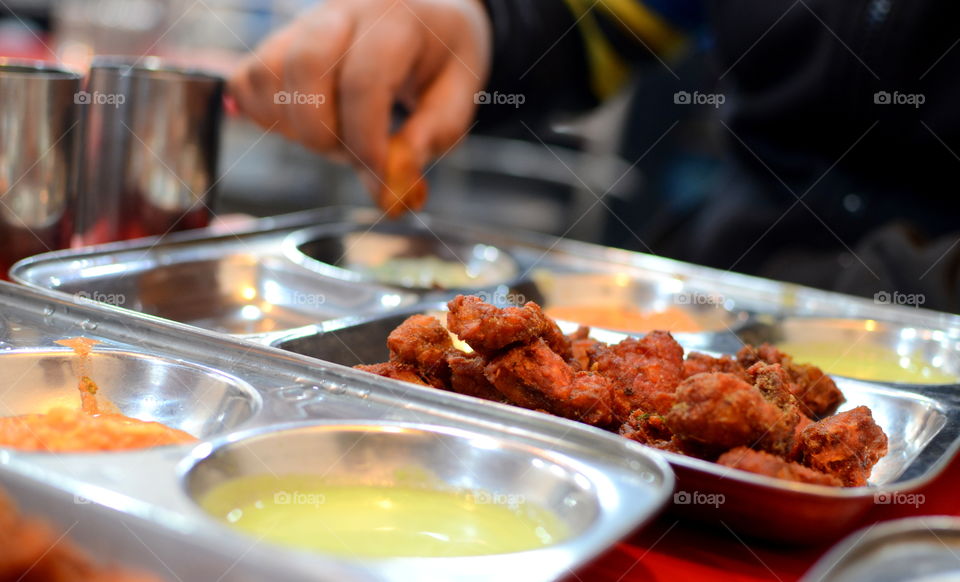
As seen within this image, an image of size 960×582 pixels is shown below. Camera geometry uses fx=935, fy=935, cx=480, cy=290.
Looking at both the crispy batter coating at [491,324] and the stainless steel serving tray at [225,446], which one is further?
the crispy batter coating at [491,324]

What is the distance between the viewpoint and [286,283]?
93.7 inches

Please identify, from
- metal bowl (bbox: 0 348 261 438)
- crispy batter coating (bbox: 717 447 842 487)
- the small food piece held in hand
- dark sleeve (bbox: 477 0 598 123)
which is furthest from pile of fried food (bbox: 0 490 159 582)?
dark sleeve (bbox: 477 0 598 123)

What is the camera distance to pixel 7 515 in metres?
0.98

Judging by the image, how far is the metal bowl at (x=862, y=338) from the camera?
2.15 metres

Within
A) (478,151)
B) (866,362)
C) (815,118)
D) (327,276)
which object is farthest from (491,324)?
(478,151)

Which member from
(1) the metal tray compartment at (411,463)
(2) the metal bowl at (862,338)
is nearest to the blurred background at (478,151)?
(2) the metal bowl at (862,338)

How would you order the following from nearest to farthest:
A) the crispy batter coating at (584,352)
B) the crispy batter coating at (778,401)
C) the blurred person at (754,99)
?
the crispy batter coating at (778,401) → the crispy batter coating at (584,352) → the blurred person at (754,99)

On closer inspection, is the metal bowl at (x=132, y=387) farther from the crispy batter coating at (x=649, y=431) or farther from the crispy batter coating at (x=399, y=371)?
the crispy batter coating at (x=649, y=431)

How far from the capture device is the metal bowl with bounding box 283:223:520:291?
2.62 meters

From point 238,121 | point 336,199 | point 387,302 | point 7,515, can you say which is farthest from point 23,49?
point 7,515

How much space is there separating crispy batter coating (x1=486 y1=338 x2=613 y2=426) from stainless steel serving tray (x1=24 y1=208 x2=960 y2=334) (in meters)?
0.75

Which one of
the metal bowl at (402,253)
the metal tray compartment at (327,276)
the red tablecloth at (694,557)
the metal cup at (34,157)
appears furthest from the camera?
the metal bowl at (402,253)

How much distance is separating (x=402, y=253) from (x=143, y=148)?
0.80m

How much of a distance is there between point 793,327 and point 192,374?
1.48m
